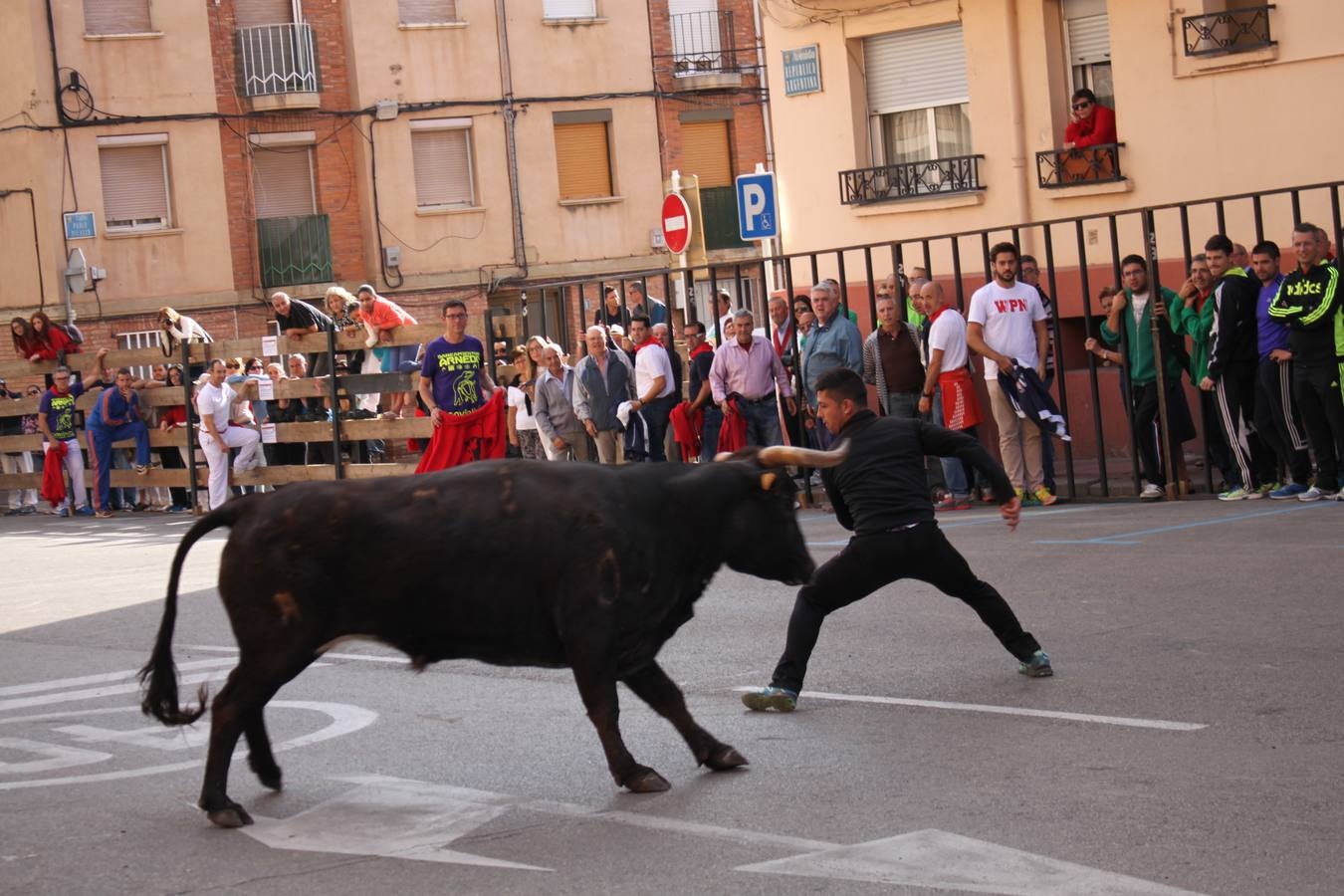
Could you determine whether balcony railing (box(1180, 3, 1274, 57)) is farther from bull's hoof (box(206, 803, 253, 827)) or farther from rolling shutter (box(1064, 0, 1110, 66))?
bull's hoof (box(206, 803, 253, 827))

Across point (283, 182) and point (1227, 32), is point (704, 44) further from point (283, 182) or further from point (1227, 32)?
point (1227, 32)

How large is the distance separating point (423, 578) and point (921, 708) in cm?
254

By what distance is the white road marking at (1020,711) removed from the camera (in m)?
7.71

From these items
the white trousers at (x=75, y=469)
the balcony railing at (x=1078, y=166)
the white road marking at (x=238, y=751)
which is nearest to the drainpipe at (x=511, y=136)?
the white trousers at (x=75, y=469)

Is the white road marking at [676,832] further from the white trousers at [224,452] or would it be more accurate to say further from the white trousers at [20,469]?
the white trousers at [20,469]

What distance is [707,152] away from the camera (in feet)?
136

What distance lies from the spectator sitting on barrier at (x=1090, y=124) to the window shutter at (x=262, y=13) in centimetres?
2074

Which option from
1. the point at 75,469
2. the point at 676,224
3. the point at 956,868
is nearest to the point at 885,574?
the point at 956,868

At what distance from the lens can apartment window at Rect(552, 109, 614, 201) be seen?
3941 centimetres

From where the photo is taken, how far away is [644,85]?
39844mm

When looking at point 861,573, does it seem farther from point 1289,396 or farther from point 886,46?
point 886,46

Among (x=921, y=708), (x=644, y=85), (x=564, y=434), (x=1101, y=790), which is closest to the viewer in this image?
(x=1101, y=790)

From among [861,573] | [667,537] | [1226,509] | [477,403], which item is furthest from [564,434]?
[667,537]

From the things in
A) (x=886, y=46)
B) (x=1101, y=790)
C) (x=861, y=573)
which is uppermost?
(x=886, y=46)
